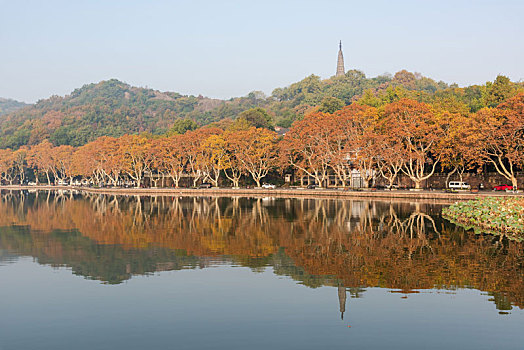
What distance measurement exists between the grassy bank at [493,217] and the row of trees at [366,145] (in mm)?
26138

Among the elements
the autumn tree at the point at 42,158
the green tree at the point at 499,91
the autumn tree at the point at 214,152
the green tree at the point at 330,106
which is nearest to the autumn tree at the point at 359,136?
the autumn tree at the point at 214,152

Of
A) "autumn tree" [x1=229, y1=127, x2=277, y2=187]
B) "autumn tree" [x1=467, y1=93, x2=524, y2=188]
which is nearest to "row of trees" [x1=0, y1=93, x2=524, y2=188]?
"autumn tree" [x1=229, y1=127, x2=277, y2=187]

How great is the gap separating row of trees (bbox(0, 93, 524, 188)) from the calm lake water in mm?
37927

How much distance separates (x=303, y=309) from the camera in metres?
19.1

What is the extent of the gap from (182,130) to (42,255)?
439 ft

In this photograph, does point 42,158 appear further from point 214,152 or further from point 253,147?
point 253,147

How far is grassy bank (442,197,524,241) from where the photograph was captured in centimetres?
3803

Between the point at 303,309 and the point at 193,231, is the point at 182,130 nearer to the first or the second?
the point at 193,231

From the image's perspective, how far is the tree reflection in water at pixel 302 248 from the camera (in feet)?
77.4

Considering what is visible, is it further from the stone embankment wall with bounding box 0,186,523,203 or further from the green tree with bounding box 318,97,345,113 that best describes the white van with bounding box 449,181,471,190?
the green tree with bounding box 318,97,345,113

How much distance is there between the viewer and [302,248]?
32.1 metres

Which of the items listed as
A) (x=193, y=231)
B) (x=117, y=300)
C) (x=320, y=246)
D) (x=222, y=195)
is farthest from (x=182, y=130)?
(x=117, y=300)

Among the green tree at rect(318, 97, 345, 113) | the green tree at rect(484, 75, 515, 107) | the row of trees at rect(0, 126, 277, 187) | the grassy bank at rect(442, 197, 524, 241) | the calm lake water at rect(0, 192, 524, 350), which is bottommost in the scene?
the calm lake water at rect(0, 192, 524, 350)

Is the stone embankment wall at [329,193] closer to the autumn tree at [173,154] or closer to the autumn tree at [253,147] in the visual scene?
the autumn tree at [173,154]
